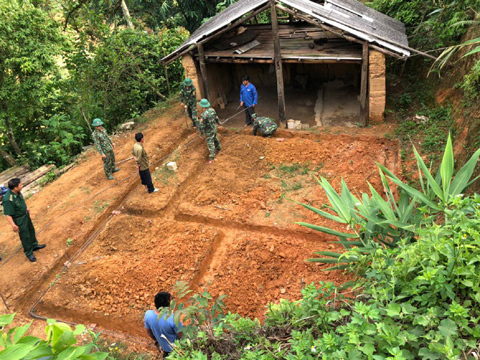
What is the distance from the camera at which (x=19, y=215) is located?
23.6 feet

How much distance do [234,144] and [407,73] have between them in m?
6.39

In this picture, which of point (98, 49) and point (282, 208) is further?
point (98, 49)

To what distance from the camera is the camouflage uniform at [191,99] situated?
11.2 meters

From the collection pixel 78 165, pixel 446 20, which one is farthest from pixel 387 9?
pixel 78 165

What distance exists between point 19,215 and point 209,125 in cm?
482

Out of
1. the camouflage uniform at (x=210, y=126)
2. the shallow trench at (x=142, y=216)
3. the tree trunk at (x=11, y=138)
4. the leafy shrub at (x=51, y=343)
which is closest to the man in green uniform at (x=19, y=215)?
the shallow trench at (x=142, y=216)

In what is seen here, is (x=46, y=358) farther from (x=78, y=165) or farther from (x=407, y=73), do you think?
(x=407, y=73)

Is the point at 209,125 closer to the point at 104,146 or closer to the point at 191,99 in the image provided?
the point at 191,99

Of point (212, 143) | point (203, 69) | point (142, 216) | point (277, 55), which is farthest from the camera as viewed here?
point (203, 69)

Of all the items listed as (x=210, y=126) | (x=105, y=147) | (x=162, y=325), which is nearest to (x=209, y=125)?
(x=210, y=126)

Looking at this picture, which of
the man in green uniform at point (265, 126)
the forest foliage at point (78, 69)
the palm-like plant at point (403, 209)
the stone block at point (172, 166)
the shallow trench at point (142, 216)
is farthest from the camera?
the man in green uniform at point (265, 126)

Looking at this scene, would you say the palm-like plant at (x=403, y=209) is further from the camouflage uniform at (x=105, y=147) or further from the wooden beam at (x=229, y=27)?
the wooden beam at (x=229, y=27)

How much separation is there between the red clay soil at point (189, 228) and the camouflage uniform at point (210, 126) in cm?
37

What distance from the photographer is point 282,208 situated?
Result: 827 centimetres
